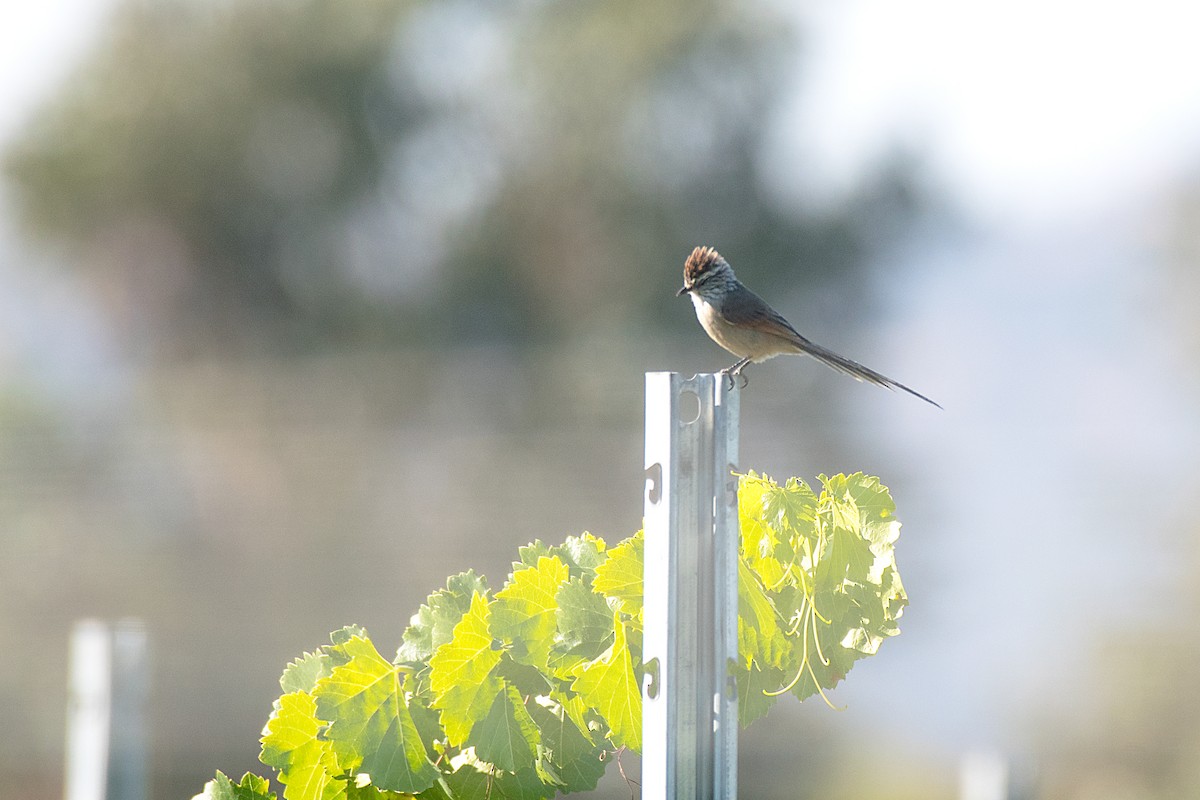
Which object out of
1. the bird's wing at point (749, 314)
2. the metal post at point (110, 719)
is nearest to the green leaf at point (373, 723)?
the bird's wing at point (749, 314)

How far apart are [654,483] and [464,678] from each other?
0.29 m

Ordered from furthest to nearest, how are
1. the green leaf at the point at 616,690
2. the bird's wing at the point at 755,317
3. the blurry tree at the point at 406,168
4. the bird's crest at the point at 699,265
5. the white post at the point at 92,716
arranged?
the blurry tree at the point at 406,168 → the white post at the point at 92,716 → the bird's wing at the point at 755,317 → the bird's crest at the point at 699,265 → the green leaf at the point at 616,690

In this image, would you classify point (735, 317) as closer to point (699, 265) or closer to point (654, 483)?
point (699, 265)

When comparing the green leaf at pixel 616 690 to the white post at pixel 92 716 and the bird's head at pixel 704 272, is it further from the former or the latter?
the white post at pixel 92 716

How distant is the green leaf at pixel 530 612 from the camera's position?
1172 mm

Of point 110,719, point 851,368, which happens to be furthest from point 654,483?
point 110,719

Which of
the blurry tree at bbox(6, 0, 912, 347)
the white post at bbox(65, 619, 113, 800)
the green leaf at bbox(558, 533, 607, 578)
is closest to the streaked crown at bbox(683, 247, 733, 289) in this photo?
the green leaf at bbox(558, 533, 607, 578)

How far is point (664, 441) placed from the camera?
38.7 inches

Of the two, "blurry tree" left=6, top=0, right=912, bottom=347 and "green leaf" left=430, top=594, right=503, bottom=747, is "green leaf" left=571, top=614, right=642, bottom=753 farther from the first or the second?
"blurry tree" left=6, top=0, right=912, bottom=347

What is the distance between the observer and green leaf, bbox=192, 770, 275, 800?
3.86 feet

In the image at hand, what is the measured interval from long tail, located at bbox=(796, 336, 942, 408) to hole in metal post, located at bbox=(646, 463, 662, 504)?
3.67 ft

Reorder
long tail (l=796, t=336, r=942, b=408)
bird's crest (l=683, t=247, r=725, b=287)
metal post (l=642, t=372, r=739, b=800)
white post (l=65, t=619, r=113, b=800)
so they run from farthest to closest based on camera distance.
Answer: white post (l=65, t=619, r=113, b=800), bird's crest (l=683, t=247, r=725, b=287), long tail (l=796, t=336, r=942, b=408), metal post (l=642, t=372, r=739, b=800)

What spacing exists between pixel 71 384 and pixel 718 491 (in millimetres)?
7664

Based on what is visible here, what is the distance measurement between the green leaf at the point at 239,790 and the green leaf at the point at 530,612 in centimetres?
27
